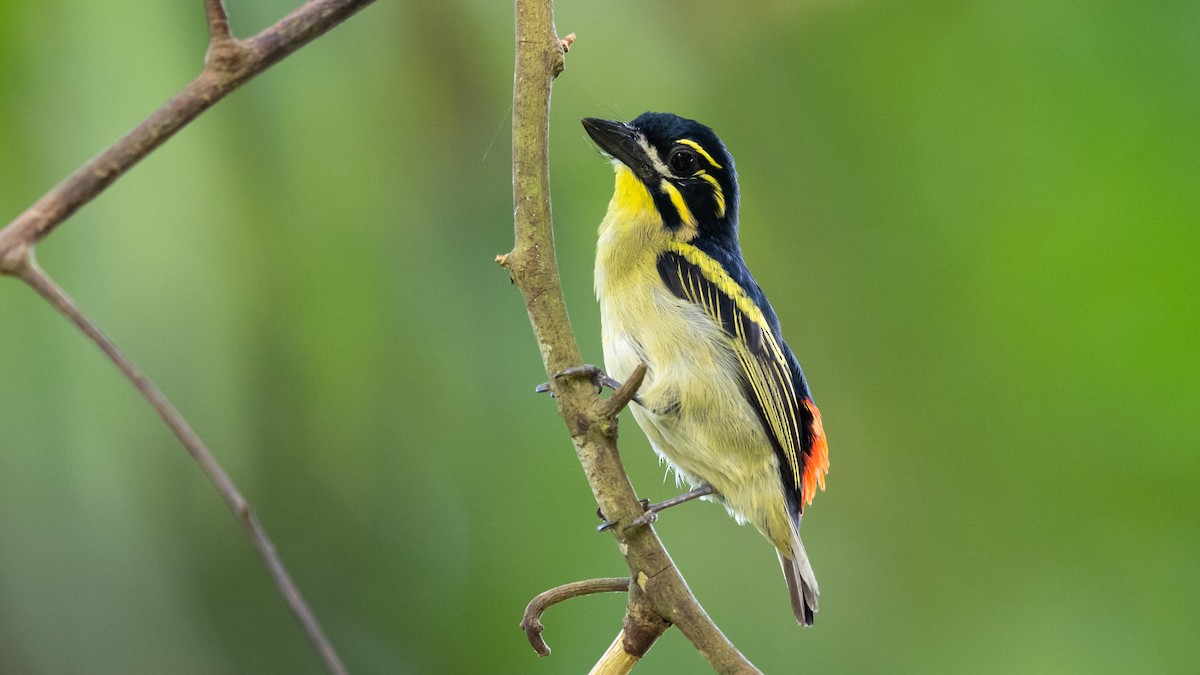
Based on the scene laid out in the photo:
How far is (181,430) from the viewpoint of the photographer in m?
0.61

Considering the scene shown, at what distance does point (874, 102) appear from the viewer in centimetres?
255

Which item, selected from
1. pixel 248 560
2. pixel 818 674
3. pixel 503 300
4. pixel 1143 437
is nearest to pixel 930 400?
pixel 1143 437

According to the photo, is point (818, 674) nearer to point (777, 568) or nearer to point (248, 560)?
point (777, 568)

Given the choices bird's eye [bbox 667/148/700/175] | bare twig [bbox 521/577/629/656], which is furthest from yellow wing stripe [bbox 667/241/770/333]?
bare twig [bbox 521/577/629/656]

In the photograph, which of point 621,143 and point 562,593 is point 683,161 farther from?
point 562,593

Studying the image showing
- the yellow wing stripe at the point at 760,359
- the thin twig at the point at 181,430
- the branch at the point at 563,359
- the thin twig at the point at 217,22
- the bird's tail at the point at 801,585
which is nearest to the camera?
the thin twig at the point at 181,430

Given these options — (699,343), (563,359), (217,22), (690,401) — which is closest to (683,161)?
(699,343)

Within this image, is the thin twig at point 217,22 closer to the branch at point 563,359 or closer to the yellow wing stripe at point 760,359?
the branch at point 563,359

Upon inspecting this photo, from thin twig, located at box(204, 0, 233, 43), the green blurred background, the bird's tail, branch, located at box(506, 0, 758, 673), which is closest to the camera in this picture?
thin twig, located at box(204, 0, 233, 43)

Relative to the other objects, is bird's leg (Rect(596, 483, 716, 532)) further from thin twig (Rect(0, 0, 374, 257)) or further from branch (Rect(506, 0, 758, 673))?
thin twig (Rect(0, 0, 374, 257))

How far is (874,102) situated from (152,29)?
1.66 meters

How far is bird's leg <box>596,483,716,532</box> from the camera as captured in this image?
104 centimetres

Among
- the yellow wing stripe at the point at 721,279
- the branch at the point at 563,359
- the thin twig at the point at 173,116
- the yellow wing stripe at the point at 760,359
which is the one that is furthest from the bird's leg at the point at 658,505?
the thin twig at the point at 173,116

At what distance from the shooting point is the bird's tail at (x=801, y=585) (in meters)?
1.70
